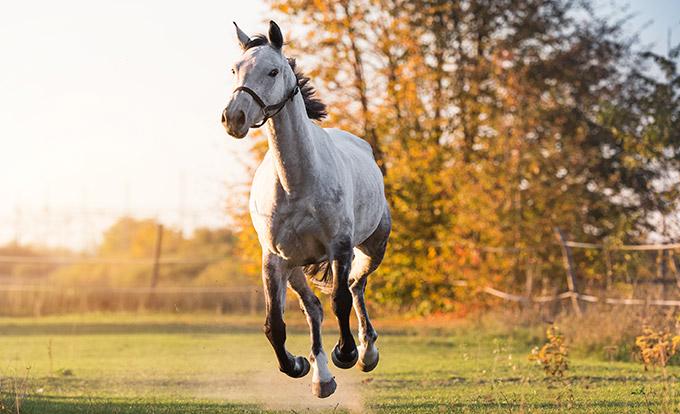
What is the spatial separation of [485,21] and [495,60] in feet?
4.52

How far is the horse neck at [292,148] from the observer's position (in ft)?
20.6

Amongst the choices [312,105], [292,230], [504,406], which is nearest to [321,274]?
[292,230]

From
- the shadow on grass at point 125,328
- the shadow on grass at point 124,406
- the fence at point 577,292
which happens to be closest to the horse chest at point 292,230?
the shadow on grass at point 124,406

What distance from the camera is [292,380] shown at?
33.3 ft

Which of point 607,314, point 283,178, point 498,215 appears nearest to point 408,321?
point 498,215

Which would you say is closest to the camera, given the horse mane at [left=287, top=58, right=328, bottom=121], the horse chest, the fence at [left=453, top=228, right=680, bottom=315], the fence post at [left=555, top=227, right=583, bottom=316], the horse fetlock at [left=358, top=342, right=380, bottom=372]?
the horse chest

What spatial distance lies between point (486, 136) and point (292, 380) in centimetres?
1136

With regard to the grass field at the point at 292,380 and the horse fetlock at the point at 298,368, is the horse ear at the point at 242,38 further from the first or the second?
the grass field at the point at 292,380

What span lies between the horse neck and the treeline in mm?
11919

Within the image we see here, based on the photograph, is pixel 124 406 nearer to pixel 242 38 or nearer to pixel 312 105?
pixel 312 105

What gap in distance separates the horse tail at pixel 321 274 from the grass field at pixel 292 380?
98 centimetres

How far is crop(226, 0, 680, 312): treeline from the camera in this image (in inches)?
736

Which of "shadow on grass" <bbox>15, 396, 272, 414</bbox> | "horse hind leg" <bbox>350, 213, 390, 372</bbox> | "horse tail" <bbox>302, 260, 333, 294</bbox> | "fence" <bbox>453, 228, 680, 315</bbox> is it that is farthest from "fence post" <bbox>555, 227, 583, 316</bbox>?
Result: "horse tail" <bbox>302, 260, 333, 294</bbox>

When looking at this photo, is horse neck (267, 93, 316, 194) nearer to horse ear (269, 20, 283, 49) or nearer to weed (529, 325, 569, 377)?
horse ear (269, 20, 283, 49)
